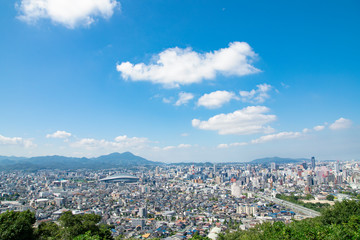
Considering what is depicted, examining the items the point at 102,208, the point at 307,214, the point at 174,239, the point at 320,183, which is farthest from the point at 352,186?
the point at 102,208

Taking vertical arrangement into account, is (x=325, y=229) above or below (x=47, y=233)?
above

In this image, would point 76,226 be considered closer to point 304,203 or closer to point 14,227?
point 14,227

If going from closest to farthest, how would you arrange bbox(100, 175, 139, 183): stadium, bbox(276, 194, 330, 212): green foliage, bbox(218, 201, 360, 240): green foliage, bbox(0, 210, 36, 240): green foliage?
bbox(218, 201, 360, 240): green foliage → bbox(0, 210, 36, 240): green foliage → bbox(276, 194, 330, 212): green foliage → bbox(100, 175, 139, 183): stadium

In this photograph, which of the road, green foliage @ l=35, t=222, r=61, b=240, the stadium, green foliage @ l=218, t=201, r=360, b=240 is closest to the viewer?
green foliage @ l=218, t=201, r=360, b=240

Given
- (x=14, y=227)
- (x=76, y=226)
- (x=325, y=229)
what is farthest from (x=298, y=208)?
(x=14, y=227)

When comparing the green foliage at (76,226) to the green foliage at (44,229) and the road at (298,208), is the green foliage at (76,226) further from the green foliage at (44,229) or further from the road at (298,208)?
the road at (298,208)

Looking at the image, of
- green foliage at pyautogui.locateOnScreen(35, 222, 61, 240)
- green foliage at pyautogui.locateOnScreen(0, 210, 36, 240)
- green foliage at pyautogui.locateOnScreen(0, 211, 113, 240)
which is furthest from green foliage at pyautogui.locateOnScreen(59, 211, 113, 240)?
green foliage at pyautogui.locateOnScreen(0, 210, 36, 240)

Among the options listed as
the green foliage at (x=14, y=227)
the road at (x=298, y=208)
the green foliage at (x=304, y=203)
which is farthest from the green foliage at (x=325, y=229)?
the green foliage at (x=304, y=203)

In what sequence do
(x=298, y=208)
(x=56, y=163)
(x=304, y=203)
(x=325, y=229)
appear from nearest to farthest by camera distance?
(x=325, y=229) → (x=298, y=208) → (x=304, y=203) → (x=56, y=163)

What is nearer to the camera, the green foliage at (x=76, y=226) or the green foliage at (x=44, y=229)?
the green foliage at (x=44, y=229)

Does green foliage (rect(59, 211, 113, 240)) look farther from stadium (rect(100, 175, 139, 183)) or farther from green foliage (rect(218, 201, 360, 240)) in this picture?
stadium (rect(100, 175, 139, 183))

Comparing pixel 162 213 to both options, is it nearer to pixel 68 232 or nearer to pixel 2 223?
pixel 68 232
